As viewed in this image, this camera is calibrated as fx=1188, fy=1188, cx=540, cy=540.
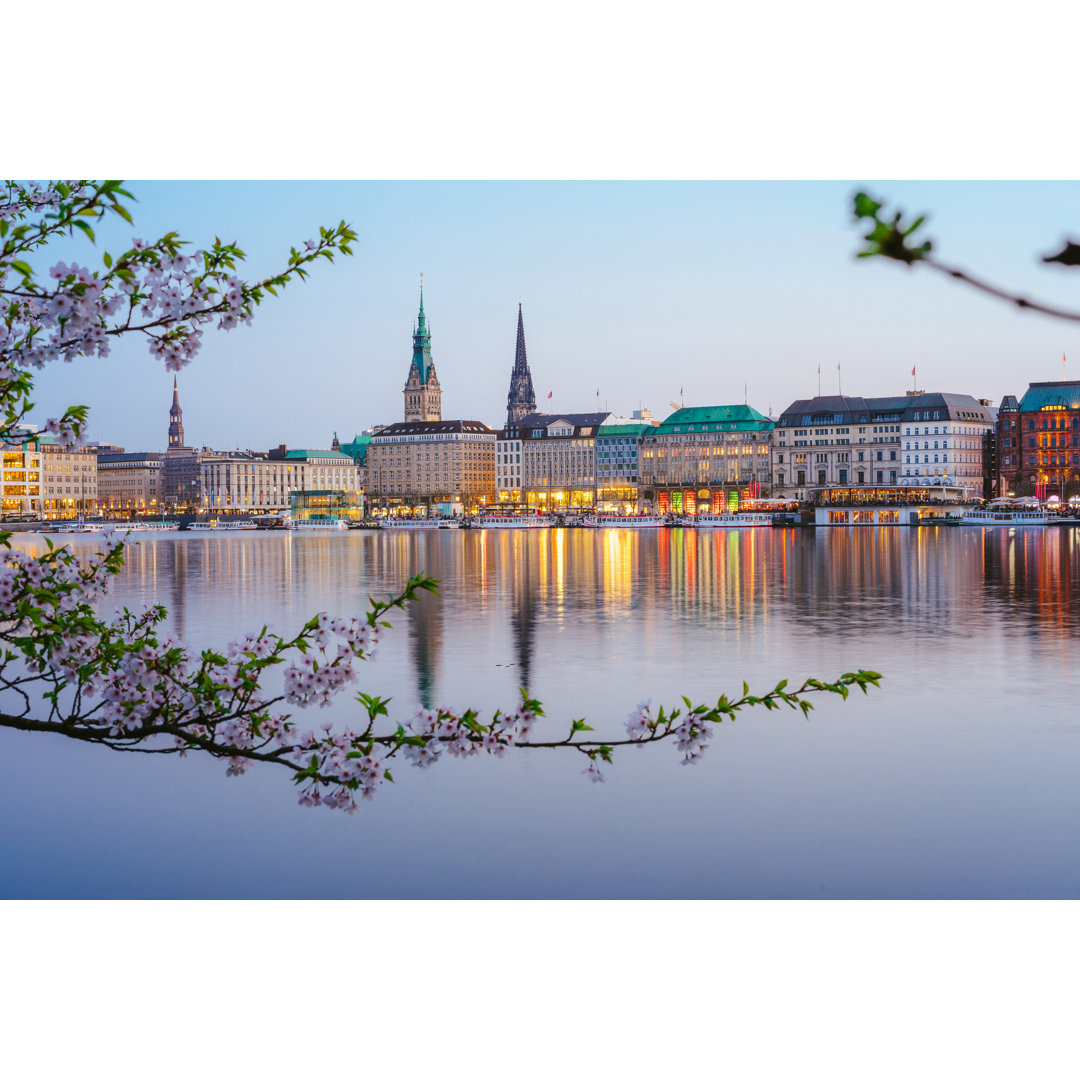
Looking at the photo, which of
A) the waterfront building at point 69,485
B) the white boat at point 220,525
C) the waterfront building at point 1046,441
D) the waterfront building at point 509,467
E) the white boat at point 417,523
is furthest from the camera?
the waterfront building at point 69,485

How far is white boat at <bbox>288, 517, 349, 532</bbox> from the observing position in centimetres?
12181

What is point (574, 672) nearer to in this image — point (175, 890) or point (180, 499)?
point (175, 890)

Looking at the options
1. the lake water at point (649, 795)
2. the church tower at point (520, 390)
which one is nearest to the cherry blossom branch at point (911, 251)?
the lake water at point (649, 795)

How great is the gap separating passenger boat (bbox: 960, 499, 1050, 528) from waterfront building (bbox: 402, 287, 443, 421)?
93.2 meters

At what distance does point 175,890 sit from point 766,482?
120936 millimetres

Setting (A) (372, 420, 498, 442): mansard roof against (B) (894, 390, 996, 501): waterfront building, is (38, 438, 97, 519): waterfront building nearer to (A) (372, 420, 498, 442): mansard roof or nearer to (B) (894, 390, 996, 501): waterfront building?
(A) (372, 420, 498, 442): mansard roof

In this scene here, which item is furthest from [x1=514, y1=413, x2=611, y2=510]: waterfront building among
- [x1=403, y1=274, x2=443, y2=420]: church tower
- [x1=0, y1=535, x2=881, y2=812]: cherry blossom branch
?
[x1=0, y1=535, x2=881, y2=812]: cherry blossom branch

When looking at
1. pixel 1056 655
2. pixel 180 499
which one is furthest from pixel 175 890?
pixel 180 499

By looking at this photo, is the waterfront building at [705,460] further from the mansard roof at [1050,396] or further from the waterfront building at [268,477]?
the waterfront building at [268,477]

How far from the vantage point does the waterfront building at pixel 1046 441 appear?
100 metres

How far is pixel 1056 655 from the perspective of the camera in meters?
15.9

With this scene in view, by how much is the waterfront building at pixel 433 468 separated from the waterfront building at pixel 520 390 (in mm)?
15989

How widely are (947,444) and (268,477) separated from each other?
94503 mm

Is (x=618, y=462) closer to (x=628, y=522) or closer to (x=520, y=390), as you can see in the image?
(x=628, y=522)
